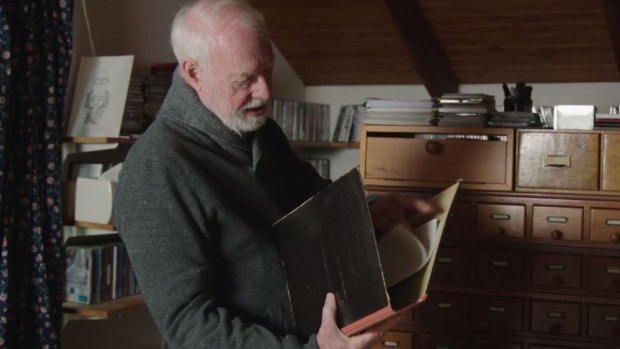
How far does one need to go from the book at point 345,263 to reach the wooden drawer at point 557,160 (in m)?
0.97

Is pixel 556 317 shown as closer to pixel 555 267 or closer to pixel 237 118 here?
pixel 555 267

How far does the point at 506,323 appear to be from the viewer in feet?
7.80

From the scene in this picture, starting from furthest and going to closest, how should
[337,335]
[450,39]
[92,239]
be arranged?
[450,39], [92,239], [337,335]

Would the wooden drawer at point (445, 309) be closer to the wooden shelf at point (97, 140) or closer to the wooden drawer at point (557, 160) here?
the wooden drawer at point (557, 160)

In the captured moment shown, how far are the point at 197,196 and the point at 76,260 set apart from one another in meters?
1.39

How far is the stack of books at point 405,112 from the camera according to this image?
95.8 inches

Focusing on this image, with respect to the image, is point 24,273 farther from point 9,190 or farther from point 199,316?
point 199,316

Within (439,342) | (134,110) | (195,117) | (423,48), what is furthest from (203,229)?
(423,48)

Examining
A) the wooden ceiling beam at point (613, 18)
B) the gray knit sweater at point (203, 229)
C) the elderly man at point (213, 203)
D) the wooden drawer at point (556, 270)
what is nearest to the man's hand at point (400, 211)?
the elderly man at point (213, 203)

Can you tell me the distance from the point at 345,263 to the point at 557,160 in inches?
49.0

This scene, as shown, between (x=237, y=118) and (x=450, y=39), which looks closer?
(x=237, y=118)

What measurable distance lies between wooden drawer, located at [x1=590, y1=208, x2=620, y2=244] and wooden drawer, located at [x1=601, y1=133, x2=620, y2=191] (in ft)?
0.26

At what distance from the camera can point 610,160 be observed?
223 cm

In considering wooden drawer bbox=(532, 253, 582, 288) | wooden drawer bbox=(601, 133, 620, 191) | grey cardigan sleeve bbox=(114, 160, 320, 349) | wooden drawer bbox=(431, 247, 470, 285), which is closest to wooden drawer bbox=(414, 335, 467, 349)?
wooden drawer bbox=(431, 247, 470, 285)
